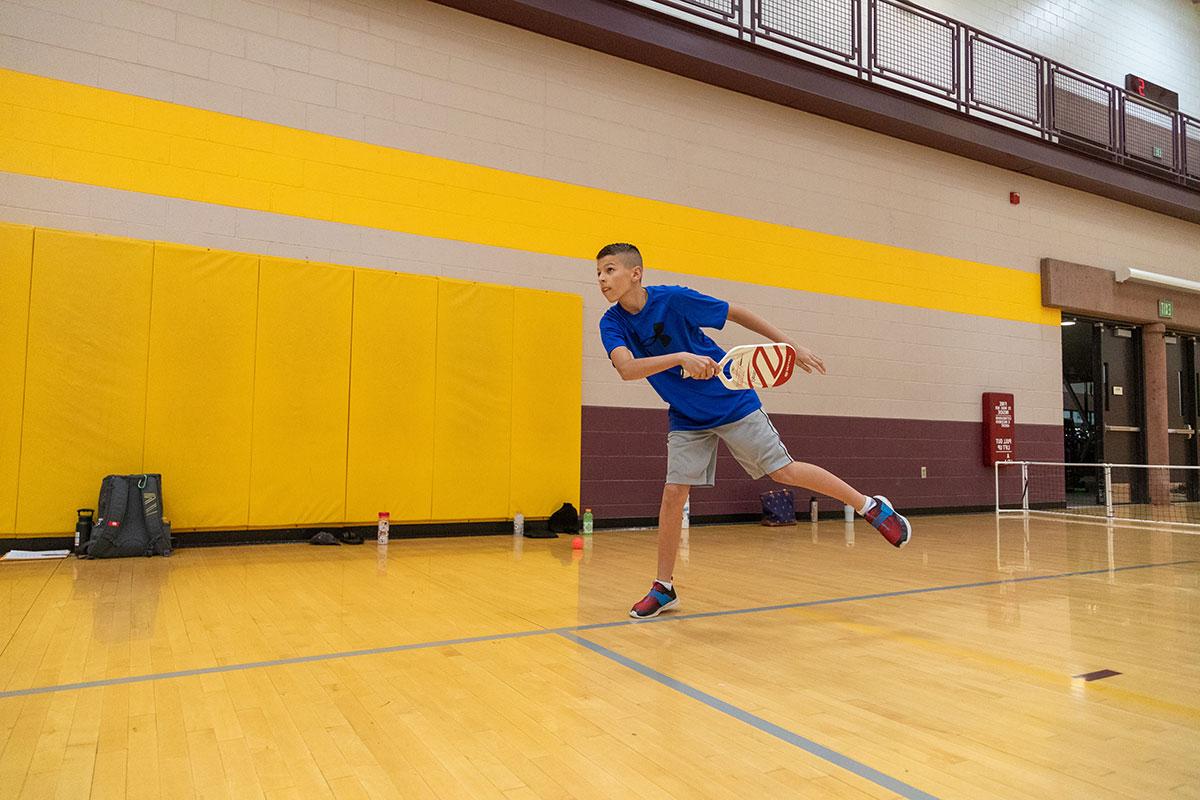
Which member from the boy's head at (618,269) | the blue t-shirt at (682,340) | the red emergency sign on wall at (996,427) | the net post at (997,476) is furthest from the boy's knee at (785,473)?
the red emergency sign on wall at (996,427)

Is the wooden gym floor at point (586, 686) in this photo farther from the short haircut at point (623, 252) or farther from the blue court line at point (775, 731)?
the short haircut at point (623, 252)

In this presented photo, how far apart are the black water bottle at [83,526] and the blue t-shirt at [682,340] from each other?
4181 millimetres

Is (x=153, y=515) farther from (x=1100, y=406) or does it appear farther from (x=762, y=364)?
(x=1100, y=406)

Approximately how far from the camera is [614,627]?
11.0 feet

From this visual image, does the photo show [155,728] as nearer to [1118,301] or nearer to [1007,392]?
[1007,392]

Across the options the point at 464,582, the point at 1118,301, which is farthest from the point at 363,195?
the point at 1118,301

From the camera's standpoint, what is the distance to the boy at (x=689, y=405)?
11.1ft

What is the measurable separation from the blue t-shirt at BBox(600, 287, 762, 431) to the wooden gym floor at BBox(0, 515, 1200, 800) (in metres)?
0.96

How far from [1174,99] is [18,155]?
1617cm

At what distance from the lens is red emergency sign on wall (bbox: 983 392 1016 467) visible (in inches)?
405

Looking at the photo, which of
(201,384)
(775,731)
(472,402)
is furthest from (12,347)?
(775,731)

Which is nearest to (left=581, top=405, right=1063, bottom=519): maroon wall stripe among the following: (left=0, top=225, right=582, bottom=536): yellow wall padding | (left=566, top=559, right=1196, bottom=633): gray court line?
(left=0, top=225, right=582, bottom=536): yellow wall padding

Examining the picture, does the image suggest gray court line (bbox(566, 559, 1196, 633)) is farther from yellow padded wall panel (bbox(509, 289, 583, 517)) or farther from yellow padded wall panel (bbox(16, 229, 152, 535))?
yellow padded wall panel (bbox(16, 229, 152, 535))

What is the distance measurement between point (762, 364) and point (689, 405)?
0.38m
